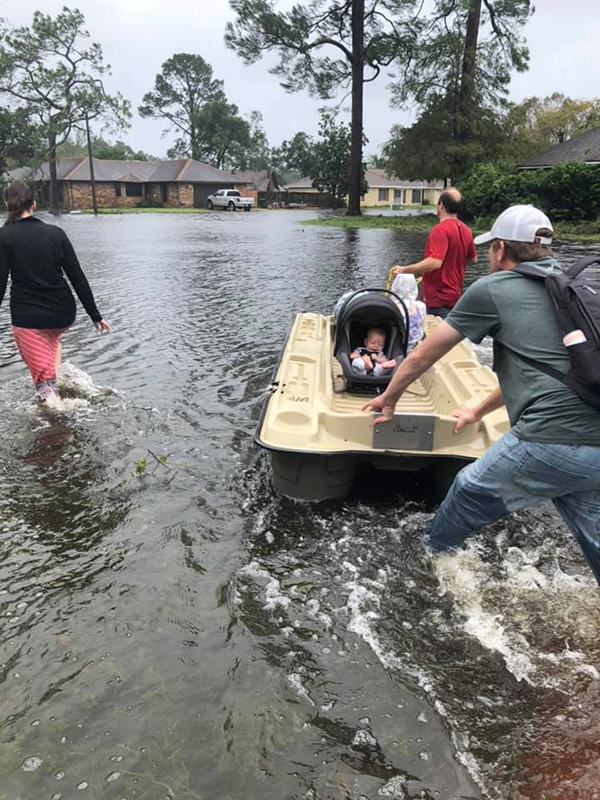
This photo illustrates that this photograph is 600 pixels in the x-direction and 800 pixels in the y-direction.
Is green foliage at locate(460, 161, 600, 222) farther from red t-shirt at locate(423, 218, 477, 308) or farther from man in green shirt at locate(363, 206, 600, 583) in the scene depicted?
man in green shirt at locate(363, 206, 600, 583)

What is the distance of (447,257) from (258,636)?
4.51m

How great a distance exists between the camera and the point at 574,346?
255 centimetres

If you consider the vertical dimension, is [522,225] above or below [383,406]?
above

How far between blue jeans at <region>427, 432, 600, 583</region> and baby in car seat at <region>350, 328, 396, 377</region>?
2186mm

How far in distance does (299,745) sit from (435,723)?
618 mm

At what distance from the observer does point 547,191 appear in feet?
88.7

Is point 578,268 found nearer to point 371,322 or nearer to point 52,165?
point 371,322

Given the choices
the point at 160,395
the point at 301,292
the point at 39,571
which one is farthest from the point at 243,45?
the point at 39,571

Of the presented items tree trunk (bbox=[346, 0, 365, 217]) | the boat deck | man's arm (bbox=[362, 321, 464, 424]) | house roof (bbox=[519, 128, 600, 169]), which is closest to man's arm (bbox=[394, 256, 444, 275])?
the boat deck

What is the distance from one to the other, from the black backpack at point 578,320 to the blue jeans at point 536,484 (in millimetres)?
283

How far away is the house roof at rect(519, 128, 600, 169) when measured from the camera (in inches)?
1319

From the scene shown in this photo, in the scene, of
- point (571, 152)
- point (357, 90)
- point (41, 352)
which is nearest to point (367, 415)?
point (41, 352)

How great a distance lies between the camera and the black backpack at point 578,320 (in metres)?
2.50

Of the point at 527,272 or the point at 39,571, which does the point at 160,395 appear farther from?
the point at 527,272
